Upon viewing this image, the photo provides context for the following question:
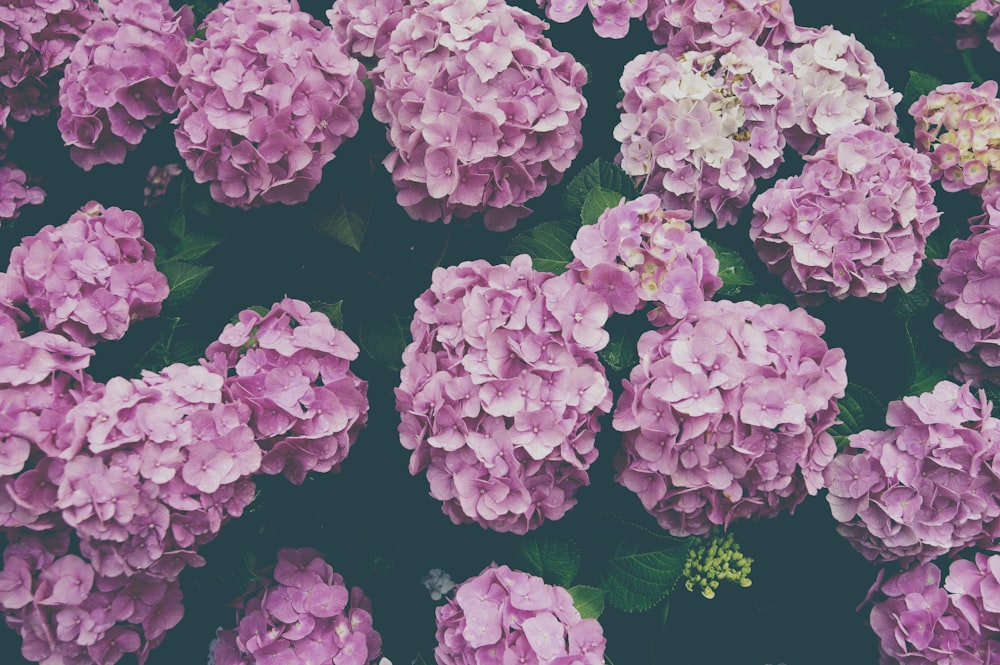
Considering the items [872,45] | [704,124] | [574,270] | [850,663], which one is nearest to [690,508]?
[574,270]

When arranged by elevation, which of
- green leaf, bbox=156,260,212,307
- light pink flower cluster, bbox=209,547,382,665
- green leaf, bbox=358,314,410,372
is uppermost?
green leaf, bbox=156,260,212,307

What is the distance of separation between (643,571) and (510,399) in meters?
0.48

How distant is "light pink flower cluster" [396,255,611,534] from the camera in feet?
4.88

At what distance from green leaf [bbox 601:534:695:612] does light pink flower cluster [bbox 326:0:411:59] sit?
1236mm

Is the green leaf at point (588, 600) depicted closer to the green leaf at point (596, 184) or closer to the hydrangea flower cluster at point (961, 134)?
the green leaf at point (596, 184)

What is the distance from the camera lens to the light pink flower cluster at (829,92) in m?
1.86

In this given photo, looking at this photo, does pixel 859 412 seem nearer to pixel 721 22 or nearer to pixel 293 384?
pixel 721 22

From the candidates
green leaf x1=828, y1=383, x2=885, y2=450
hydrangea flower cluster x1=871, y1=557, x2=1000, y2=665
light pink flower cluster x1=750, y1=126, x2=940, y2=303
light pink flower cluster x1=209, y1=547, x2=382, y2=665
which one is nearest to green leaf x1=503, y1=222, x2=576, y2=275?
light pink flower cluster x1=750, y1=126, x2=940, y2=303

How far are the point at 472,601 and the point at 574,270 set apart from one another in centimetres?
65

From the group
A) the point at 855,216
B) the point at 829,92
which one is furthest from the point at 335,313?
the point at 829,92

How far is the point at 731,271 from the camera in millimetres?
1816

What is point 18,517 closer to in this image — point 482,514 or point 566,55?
point 482,514

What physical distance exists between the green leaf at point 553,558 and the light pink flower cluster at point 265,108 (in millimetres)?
899

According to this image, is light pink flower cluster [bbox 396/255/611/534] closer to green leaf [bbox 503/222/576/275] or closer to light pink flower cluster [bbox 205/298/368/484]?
light pink flower cluster [bbox 205/298/368/484]
